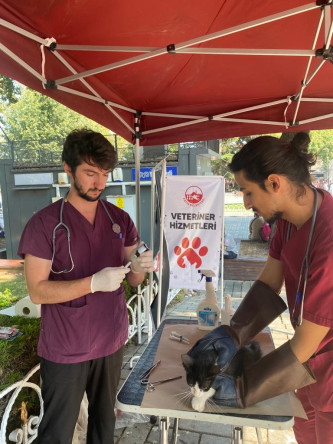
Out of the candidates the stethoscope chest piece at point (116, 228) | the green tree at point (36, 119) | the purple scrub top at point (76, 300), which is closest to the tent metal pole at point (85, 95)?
the purple scrub top at point (76, 300)

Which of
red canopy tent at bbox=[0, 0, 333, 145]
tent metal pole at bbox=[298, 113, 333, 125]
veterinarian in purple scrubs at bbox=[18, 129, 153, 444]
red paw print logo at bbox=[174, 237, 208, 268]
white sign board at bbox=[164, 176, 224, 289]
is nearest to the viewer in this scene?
red canopy tent at bbox=[0, 0, 333, 145]

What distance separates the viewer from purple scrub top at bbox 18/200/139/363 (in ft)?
4.76

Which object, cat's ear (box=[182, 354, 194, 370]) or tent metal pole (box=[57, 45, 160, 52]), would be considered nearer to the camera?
cat's ear (box=[182, 354, 194, 370])

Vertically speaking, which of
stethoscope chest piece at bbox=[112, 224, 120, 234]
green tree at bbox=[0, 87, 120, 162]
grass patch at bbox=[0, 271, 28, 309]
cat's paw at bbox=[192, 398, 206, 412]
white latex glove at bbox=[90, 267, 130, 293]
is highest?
green tree at bbox=[0, 87, 120, 162]

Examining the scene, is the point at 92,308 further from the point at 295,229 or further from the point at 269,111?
the point at 269,111

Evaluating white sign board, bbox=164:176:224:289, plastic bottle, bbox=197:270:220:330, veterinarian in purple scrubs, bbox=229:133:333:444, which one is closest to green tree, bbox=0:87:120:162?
white sign board, bbox=164:176:224:289

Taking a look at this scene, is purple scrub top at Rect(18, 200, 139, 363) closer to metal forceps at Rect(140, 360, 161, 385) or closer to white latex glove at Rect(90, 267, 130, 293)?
white latex glove at Rect(90, 267, 130, 293)

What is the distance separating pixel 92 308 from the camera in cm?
154

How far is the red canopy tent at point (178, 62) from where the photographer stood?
1.31m

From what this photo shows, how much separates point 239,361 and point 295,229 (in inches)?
22.1

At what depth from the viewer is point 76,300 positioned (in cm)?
151

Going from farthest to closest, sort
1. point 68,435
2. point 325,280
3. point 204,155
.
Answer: point 204,155 → point 68,435 → point 325,280

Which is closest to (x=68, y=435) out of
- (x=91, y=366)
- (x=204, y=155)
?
(x=91, y=366)

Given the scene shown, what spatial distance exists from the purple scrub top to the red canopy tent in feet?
2.36
